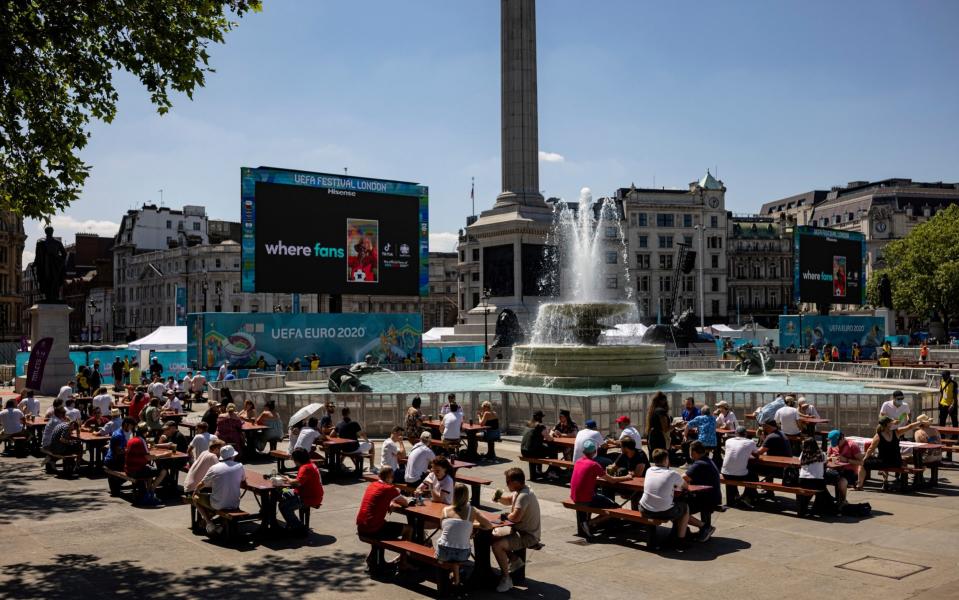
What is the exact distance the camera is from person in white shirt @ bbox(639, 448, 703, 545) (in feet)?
33.4

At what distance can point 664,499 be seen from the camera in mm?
10211

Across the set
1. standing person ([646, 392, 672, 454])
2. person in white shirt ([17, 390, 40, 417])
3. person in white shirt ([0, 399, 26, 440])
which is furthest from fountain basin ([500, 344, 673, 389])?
person in white shirt ([0, 399, 26, 440])

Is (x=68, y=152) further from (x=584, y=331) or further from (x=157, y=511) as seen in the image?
(x=584, y=331)

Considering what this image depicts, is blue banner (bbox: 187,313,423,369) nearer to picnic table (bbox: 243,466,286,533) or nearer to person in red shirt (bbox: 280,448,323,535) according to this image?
picnic table (bbox: 243,466,286,533)

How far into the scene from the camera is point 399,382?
110ft

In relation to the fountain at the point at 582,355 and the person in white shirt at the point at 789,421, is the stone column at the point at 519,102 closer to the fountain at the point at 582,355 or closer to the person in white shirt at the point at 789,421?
the fountain at the point at 582,355

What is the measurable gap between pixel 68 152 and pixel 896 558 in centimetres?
1429

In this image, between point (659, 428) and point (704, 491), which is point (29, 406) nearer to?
point (659, 428)

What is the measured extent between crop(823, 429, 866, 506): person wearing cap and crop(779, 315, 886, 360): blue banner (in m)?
42.3

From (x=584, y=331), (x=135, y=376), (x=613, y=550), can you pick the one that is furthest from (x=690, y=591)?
(x=135, y=376)

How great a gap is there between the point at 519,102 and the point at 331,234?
65.0 feet

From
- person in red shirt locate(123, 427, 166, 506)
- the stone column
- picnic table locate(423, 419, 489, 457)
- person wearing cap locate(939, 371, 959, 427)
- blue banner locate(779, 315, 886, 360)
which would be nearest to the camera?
person in red shirt locate(123, 427, 166, 506)

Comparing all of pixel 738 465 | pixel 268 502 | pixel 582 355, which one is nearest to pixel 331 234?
pixel 582 355

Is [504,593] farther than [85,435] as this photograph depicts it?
No
